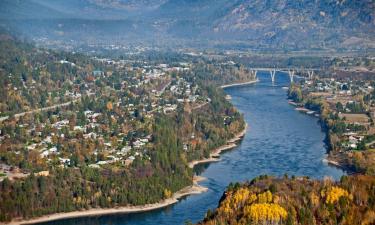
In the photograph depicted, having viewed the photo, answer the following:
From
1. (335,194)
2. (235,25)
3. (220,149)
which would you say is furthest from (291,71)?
(235,25)

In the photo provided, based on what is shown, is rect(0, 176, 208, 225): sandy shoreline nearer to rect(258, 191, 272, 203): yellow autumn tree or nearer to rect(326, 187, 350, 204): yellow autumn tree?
rect(258, 191, 272, 203): yellow autumn tree

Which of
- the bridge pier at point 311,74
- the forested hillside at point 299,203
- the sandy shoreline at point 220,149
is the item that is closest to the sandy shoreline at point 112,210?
the forested hillside at point 299,203

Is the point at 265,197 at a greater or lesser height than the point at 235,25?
greater

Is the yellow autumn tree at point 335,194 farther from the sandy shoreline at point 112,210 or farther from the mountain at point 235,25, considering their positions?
the mountain at point 235,25

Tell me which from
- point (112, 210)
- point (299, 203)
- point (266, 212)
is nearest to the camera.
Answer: point (266, 212)

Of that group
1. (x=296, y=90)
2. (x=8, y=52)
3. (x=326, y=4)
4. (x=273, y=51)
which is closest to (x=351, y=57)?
(x=273, y=51)

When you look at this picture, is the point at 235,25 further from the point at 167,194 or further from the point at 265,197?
the point at 265,197

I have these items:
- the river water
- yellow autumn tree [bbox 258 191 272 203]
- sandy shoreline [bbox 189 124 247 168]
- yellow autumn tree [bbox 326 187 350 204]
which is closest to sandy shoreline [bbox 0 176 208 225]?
the river water
